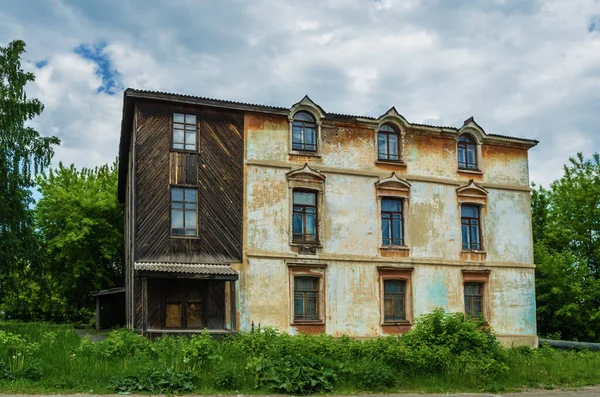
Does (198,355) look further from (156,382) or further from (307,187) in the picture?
(307,187)

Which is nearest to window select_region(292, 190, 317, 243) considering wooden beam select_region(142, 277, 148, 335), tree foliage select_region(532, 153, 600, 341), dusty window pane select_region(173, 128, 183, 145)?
dusty window pane select_region(173, 128, 183, 145)

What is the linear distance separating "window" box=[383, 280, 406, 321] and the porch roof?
21.2 ft

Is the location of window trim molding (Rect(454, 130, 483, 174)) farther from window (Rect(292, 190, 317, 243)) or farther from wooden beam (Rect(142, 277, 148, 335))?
wooden beam (Rect(142, 277, 148, 335))

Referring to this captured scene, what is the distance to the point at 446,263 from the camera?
26.8m

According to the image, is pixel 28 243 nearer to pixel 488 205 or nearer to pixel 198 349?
pixel 198 349

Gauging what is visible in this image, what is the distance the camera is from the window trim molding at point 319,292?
24094 mm

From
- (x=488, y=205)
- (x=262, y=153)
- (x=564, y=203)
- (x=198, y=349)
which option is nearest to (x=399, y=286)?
(x=488, y=205)

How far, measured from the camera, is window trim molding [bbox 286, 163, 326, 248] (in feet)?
81.0

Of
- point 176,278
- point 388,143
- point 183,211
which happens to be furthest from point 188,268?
point 388,143

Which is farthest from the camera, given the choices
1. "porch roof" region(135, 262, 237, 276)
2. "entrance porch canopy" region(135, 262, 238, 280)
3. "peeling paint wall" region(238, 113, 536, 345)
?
"peeling paint wall" region(238, 113, 536, 345)

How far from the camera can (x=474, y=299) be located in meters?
27.4

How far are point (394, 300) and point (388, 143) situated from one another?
613 centimetres

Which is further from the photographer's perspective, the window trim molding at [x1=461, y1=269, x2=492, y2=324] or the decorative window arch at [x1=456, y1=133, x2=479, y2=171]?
the decorative window arch at [x1=456, y1=133, x2=479, y2=171]

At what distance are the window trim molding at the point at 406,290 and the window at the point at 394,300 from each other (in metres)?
0.11
